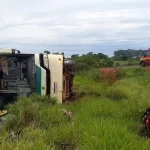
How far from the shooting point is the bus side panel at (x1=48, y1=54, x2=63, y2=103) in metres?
12.4

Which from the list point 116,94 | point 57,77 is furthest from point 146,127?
point 116,94

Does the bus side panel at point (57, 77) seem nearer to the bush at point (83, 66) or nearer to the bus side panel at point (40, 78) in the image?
the bus side panel at point (40, 78)

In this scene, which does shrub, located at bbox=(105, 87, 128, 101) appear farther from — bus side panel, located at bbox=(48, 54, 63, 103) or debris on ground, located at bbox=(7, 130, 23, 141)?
debris on ground, located at bbox=(7, 130, 23, 141)

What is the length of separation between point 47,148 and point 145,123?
113 inches

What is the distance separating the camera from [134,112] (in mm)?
9609

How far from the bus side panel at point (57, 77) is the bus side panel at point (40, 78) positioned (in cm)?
25

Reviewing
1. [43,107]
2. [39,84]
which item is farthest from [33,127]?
[39,84]

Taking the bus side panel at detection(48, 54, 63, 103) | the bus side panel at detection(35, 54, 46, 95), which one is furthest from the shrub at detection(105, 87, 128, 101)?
the bus side panel at detection(35, 54, 46, 95)

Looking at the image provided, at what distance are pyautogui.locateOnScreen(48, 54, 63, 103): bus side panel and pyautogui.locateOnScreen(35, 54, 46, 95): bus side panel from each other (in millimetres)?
245

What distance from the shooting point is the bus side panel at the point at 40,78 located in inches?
483

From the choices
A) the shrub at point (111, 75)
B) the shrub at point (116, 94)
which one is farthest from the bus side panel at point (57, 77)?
the shrub at point (111, 75)

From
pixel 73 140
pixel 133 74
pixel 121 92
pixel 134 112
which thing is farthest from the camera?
pixel 133 74

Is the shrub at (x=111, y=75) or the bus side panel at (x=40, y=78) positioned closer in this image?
the bus side panel at (x=40, y=78)

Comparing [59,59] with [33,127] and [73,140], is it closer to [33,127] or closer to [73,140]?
[33,127]
